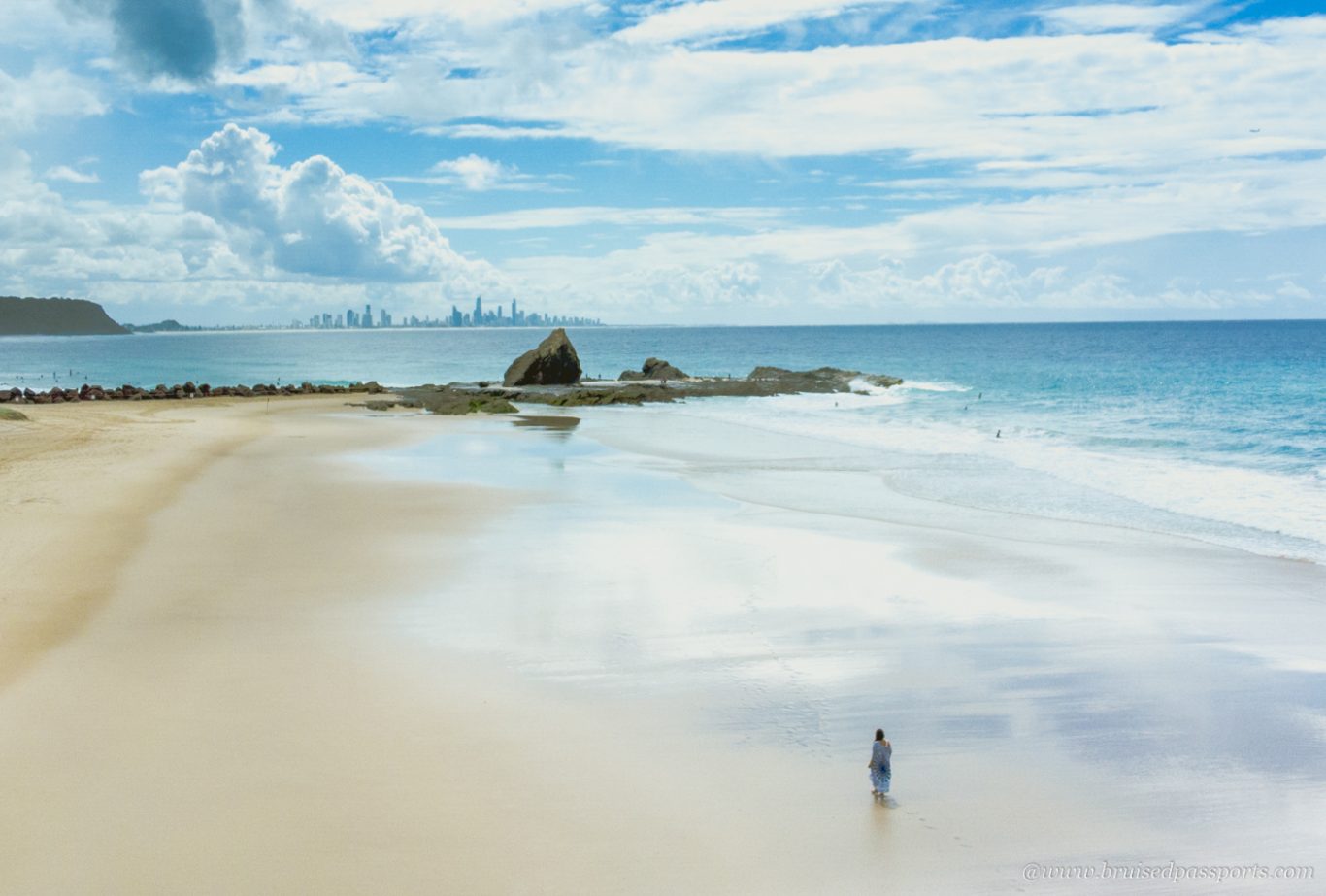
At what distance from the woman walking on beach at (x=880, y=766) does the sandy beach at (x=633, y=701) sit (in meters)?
0.17

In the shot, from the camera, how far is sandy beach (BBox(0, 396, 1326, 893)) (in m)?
7.38

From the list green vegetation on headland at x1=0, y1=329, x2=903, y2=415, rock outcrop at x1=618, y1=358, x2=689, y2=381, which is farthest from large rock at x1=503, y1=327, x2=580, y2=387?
rock outcrop at x1=618, y1=358, x2=689, y2=381

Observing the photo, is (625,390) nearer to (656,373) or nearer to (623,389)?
(623,389)

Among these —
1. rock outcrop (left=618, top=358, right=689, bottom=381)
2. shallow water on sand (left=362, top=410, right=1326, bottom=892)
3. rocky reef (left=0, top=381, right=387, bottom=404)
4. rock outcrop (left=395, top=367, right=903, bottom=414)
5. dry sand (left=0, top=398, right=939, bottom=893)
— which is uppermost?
rock outcrop (left=618, top=358, right=689, bottom=381)

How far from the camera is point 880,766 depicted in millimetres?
7984

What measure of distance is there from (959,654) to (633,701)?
13.6 feet

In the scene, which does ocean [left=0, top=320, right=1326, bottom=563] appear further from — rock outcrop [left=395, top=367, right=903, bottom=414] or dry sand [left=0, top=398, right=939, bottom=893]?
dry sand [left=0, top=398, right=939, bottom=893]

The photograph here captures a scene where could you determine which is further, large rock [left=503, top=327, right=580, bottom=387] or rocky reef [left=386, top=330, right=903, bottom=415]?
large rock [left=503, top=327, right=580, bottom=387]

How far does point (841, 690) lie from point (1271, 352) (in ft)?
389

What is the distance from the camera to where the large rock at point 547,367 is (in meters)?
63.8

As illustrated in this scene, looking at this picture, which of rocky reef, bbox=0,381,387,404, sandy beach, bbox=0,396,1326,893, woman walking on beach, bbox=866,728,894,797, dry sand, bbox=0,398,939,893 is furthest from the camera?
rocky reef, bbox=0,381,387,404

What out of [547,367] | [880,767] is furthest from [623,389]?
[880,767]

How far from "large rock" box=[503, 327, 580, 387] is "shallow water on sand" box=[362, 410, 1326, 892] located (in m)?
42.8

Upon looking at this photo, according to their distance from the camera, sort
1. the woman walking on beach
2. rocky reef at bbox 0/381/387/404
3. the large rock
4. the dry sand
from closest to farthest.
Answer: the dry sand < the woman walking on beach < rocky reef at bbox 0/381/387/404 < the large rock
